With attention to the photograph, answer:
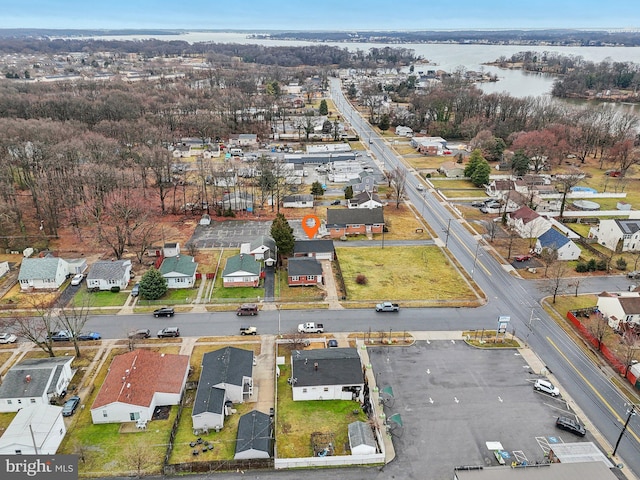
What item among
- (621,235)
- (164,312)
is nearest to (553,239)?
(621,235)

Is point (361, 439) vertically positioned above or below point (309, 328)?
above

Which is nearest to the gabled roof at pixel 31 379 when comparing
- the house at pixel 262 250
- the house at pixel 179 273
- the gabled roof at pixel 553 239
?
the house at pixel 179 273

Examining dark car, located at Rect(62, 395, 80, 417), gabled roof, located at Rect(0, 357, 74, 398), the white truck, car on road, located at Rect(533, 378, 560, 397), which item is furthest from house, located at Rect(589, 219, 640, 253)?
gabled roof, located at Rect(0, 357, 74, 398)

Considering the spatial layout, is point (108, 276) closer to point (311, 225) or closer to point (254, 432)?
point (254, 432)

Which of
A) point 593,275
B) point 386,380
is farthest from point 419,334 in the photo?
point 593,275

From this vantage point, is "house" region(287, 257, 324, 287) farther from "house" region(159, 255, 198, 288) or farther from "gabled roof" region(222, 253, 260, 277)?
"house" region(159, 255, 198, 288)

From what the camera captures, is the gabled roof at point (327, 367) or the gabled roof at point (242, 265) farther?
the gabled roof at point (242, 265)

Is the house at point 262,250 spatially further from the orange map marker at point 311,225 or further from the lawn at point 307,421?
the lawn at point 307,421
